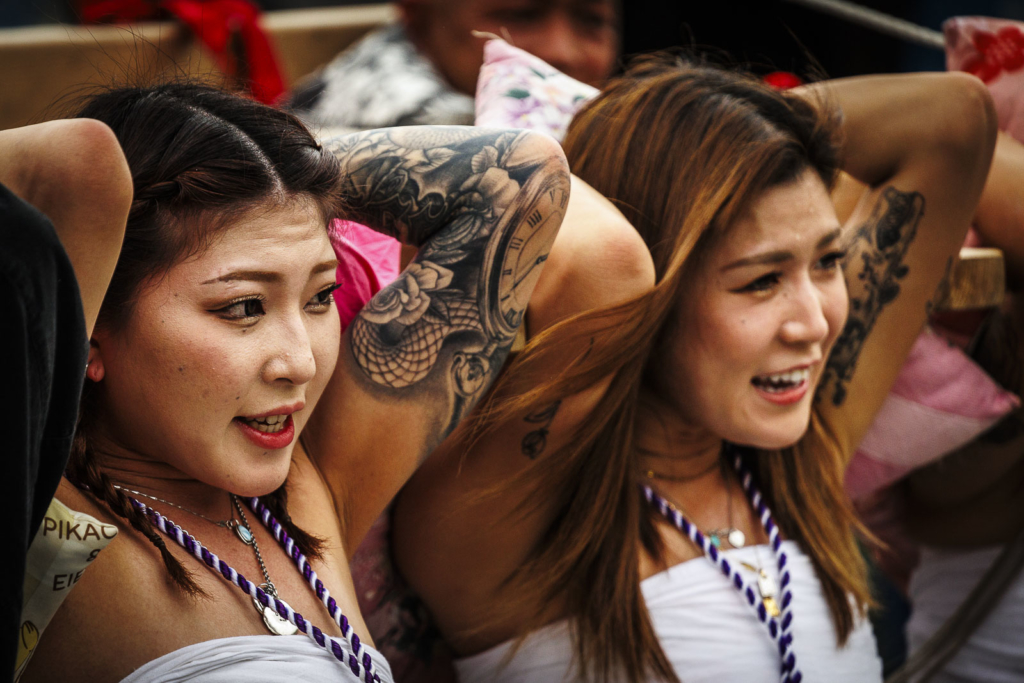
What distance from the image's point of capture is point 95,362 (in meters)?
0.84

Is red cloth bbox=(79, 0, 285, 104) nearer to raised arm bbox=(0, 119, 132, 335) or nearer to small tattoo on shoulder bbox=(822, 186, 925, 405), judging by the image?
small tattoo on shoulder bbox=(822, 186, 925, 405)

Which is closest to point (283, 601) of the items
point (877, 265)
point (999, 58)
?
point (877, 265)

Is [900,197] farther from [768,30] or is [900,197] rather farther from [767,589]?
[768,30]

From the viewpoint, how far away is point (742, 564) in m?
1.36

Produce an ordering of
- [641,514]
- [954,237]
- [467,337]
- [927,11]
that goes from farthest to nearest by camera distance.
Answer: [927,11] < [954,237] < [641,514] < [467,337]

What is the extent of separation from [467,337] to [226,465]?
11.8 inches

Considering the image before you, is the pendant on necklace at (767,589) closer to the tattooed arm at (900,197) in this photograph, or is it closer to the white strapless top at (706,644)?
the white strapless top at (706,644)

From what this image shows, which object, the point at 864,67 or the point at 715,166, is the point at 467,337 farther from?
the point at 864,67

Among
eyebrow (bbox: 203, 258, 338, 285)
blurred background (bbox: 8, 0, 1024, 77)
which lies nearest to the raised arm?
eyebrow (bbox: 203, 258, 338, 285)

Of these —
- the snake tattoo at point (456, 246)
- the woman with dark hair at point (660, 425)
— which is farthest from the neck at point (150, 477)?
the woman with dark hair at point (660, 425)

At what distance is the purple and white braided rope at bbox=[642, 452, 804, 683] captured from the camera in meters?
1.28

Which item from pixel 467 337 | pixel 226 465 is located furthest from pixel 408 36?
pixel 226 465

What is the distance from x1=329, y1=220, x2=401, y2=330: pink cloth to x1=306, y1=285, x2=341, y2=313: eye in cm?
16

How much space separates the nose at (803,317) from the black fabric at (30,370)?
35.0 inches
